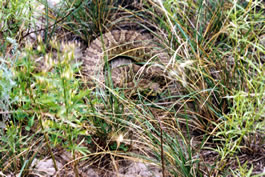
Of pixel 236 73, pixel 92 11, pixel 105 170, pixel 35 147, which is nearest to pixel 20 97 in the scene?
pixel 35 147

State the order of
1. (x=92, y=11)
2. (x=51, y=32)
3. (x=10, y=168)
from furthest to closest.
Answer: (x=92, y=11)
(x=51, y=32)
(x=10, y=168)

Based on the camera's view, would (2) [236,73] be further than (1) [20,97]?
Yes

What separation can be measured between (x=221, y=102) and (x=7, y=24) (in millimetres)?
2009

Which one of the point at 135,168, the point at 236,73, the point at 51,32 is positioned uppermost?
the point at 51,32

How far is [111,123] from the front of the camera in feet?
8.66

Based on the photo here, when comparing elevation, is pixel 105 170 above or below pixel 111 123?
below

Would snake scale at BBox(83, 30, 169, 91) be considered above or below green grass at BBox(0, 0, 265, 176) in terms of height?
above

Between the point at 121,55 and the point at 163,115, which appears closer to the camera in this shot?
the point at 163,115

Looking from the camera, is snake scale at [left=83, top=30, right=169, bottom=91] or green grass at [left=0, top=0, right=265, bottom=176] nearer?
green grass at [left=0, top=0, right=265, bottom=176]

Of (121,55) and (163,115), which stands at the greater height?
A: (121,55)

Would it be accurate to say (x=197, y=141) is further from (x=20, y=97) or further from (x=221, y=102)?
(x=20, y=97)

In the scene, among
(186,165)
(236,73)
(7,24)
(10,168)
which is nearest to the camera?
(186,165)

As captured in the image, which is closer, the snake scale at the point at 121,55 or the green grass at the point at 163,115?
the green grass at the point at 163,115

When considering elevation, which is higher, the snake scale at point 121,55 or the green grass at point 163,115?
the snake scale at point 121,55
